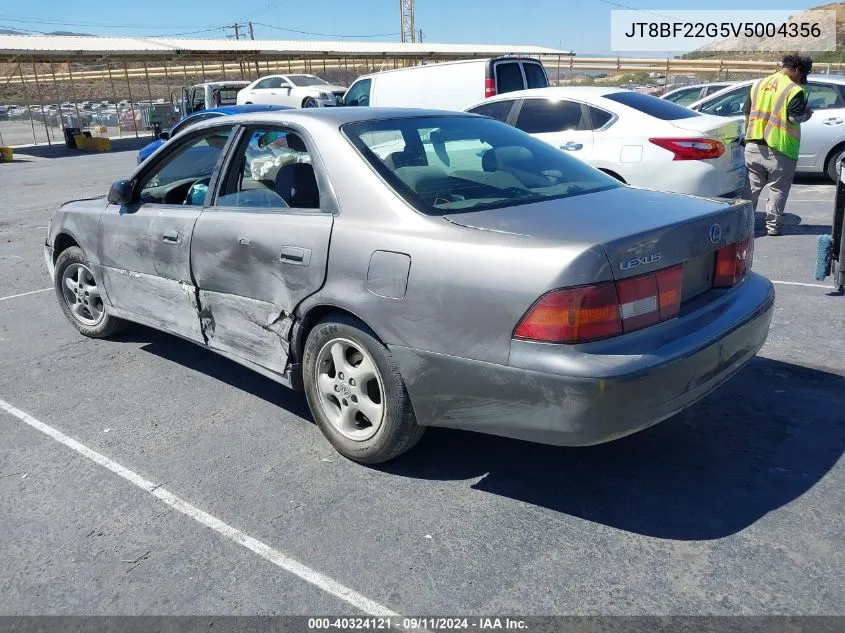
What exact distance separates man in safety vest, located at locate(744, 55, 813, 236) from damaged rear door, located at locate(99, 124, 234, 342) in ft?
18.6

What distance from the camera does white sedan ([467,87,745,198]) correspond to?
7.22m

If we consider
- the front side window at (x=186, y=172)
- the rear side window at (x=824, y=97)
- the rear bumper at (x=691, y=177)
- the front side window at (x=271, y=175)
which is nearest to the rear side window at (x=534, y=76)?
the rear side window at (x=824, y=97)

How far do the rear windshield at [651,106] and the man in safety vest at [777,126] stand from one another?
0.64 metres

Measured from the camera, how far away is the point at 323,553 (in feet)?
9.37

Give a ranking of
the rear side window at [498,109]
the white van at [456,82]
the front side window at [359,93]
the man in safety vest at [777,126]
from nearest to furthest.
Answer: the man in safety vest at [777,126] → the rear side window at [498,109] → the white van at [456,82] → the front side window at [359,93]

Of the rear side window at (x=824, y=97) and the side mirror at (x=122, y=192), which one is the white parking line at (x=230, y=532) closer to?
the side mirror at (x=122, y=192)

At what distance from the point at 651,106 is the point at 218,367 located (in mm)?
5419

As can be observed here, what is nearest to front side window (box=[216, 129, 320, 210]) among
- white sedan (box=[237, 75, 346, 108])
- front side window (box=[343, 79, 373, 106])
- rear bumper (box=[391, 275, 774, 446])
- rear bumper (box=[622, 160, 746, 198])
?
rear bumper (box=[391, 275, 774, 446])

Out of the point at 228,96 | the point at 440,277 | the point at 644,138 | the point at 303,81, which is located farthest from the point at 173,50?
the point at 440,277

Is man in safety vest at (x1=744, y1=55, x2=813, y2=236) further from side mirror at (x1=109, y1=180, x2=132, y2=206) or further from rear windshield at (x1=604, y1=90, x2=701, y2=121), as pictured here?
side mirror at (x1=109, y1=180, x2=132, y2=206)

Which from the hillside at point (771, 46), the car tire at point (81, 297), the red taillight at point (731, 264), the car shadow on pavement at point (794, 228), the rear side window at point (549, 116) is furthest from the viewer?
the hillside at point (771, 46)

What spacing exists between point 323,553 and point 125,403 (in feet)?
6.83

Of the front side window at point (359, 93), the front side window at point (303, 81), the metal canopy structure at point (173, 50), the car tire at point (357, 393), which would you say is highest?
the metal canopy structure at point (173, 50)

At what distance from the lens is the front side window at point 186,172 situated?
14.2 feet
